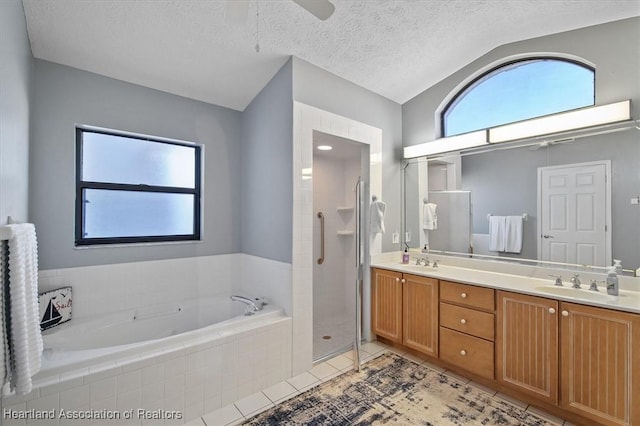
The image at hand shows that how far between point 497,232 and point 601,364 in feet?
3.87

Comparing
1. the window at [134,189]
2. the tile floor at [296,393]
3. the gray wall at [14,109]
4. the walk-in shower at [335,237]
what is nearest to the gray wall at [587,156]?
the tile floor at [296,393]

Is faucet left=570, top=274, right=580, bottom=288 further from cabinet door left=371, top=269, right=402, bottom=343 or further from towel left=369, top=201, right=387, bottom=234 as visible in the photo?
towel left=369, top=201, right=387, bottom=234

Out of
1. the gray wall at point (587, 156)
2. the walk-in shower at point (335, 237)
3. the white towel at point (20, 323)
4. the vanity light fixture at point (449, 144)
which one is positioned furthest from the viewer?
the walk-in shower at point (335, 237)

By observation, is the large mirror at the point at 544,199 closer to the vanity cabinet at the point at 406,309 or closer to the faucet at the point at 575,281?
the faucet at the point at 575,281

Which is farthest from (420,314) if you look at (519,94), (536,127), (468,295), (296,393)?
(519,94)

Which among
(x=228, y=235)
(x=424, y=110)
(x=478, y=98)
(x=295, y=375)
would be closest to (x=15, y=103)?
(x=228, y=235)

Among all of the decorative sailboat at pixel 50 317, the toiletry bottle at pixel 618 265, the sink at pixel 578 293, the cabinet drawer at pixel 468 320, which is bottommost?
the cabinet drawer at pixel 468 320

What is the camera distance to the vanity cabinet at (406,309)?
2537 mm

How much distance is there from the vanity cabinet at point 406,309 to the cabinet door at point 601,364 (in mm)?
902

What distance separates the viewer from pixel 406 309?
2.73 m

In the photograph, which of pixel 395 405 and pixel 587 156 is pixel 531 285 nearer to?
pixel 587 156

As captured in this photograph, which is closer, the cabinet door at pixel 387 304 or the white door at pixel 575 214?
the white door at pixel 575 214

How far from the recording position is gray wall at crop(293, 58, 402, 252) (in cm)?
254

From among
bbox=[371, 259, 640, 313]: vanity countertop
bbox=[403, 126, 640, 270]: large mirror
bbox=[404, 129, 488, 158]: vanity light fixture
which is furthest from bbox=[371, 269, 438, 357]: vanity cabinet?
bbox=[404, 129, 488, 158]: vanity light fixture
